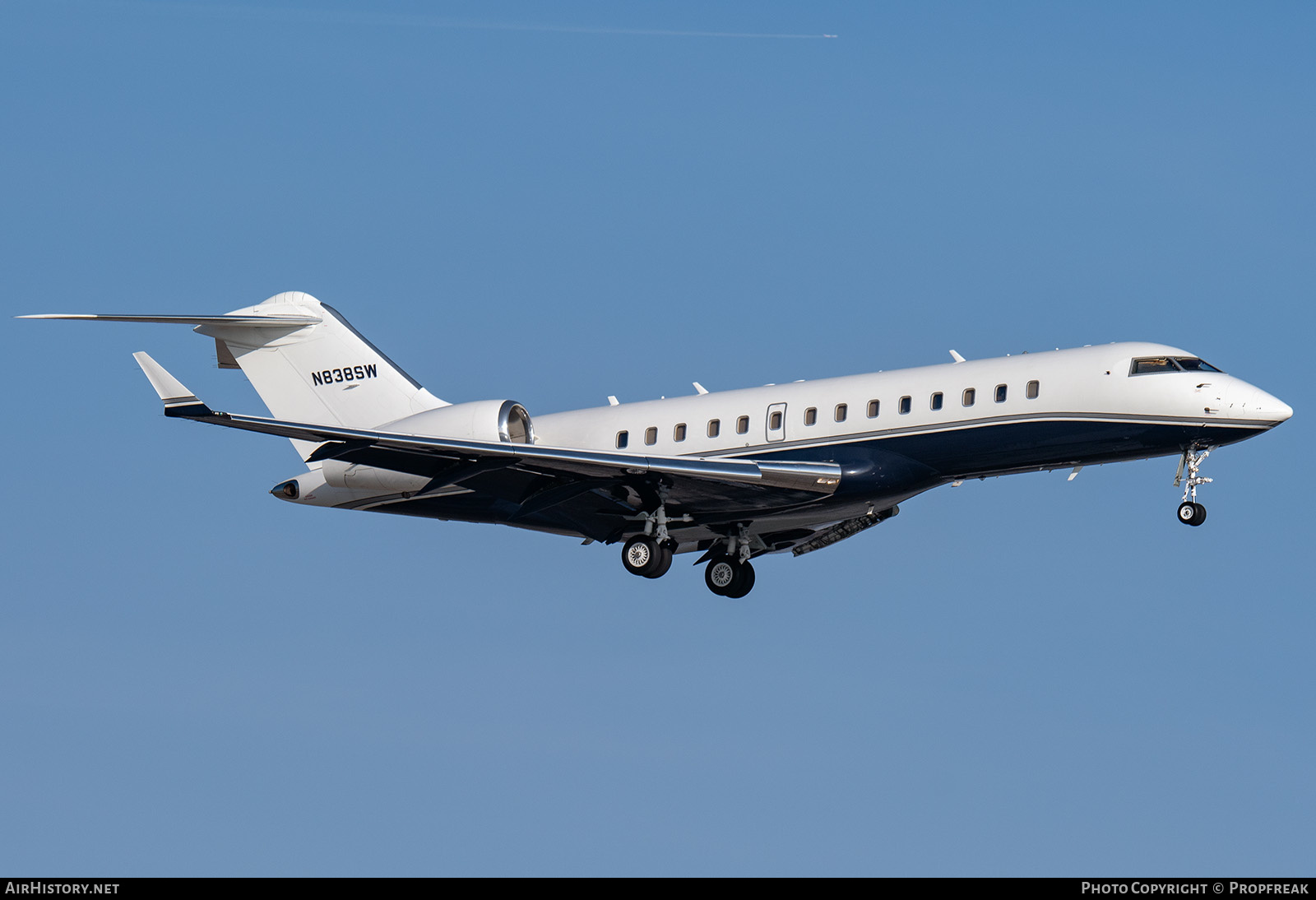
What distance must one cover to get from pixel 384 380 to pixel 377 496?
7.89 feet

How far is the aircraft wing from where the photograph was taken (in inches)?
950

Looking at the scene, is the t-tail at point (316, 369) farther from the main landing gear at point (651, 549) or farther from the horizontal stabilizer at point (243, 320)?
the main landing gear at point (651, 549)

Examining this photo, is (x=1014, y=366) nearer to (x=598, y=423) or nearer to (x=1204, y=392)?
(x=1204, y=392)

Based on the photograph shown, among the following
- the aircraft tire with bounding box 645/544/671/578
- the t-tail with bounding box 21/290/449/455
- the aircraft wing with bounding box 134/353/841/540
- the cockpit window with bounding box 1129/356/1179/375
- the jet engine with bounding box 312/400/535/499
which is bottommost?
the aircraft tire with bounding box 645/544/671/578

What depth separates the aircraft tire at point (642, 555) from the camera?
25.7 m

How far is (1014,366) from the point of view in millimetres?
24219

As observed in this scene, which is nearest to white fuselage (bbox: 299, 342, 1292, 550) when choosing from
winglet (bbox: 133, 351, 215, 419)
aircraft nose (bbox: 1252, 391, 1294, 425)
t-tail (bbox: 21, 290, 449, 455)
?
aircraft nose (bbox: 1252, 391, 1294, 425)

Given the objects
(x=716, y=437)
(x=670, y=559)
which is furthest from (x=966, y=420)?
(x=670, y=559)

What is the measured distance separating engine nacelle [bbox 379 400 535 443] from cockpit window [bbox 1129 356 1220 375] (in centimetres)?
943

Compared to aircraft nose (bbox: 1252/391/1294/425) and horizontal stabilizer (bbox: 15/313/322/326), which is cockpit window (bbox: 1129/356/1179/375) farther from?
horizontal stabilizer (bbox: 15/313/322/326)

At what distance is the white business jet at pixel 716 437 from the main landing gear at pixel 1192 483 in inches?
1.1

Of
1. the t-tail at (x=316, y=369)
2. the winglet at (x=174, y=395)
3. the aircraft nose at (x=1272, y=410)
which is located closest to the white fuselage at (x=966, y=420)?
the aircraft nose at (x=1272, y=410)

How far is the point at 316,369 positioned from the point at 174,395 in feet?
21.0

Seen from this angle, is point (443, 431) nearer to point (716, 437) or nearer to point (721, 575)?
point (716, 437)
